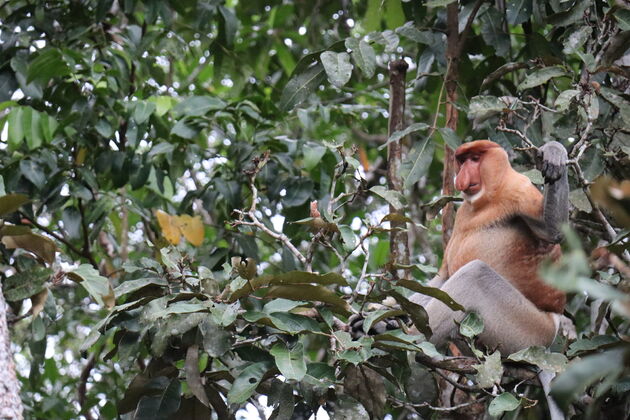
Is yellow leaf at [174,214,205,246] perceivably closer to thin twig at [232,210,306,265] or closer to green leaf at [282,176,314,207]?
green leaf at [282,176,314,207]

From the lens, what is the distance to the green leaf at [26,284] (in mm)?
2705

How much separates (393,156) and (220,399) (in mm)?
1383

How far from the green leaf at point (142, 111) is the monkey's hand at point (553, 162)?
1.72 meters

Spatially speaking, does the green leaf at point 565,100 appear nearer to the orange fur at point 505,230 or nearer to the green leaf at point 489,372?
the orange fur at point 505,230

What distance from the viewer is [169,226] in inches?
157

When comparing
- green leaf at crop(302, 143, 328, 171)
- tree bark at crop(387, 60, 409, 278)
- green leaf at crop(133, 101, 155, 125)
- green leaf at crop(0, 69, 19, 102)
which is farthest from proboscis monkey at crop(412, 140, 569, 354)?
green leaf at crop(0, 69, 19, 102)

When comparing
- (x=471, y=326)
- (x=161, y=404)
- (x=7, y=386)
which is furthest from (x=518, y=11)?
(x=7, y=386)

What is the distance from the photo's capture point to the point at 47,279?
9.04 ft

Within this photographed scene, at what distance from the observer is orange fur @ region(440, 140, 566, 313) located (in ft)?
11.0

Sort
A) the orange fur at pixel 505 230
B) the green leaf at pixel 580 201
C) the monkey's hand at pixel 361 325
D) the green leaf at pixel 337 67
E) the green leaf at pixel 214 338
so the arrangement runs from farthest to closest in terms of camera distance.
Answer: the orange fur at pixel 505 230, the green leaf at pixel 337 67, the green leaf at pixel 580 201, the monkey's hand at pixel 361 325, the green leaf at pixel 214 338

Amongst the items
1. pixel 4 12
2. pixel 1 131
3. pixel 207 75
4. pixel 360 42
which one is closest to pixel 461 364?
pixel 360 42

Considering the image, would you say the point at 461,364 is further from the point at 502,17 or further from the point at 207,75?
the point at 207,75

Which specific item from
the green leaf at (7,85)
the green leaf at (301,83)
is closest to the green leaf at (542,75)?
the green leaf at (301,83)

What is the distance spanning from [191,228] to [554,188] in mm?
1719
